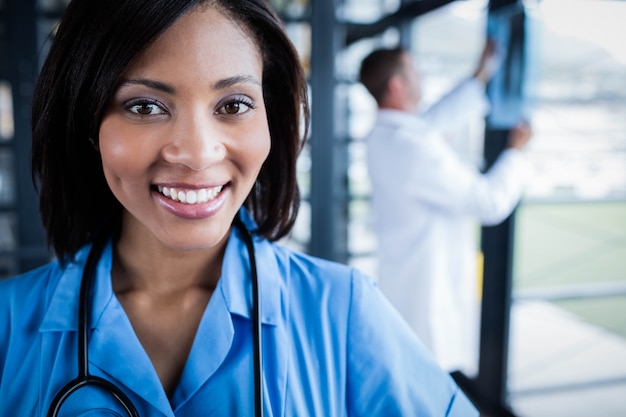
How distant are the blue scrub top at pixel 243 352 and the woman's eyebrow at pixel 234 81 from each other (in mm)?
290

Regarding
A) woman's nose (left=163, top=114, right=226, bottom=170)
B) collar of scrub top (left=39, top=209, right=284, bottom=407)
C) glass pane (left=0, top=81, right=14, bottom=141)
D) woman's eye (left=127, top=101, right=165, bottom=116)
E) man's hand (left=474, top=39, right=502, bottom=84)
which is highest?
man's hand (left=474, top=39, right=502, bottom=84)

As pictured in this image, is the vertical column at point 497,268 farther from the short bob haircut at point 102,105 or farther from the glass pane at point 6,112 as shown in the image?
the glass pane at point 6,112

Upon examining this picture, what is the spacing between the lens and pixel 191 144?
0.75 m

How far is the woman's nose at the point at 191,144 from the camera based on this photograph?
0.75 m

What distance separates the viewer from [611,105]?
253 centimetres

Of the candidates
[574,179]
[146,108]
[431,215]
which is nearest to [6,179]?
[431,215]

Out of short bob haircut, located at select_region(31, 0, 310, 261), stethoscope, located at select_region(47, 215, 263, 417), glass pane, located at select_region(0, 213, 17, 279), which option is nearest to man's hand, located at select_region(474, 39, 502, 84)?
short bob haircut, located at select_region(31, 0, 310, 261)

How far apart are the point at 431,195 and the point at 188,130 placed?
147cm

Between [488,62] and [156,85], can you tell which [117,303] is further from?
[488,62]

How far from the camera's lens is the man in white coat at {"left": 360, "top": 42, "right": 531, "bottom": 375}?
2023mm

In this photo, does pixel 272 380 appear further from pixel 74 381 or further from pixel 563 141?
pixel 563 141

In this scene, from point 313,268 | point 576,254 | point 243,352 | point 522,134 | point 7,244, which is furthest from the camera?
point 576,254

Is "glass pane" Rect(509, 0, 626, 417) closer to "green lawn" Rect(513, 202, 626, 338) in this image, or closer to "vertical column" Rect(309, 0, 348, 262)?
"green lawn" Rect(513, 202, 626, 338)

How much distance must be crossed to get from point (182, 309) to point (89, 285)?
0.15 meters
